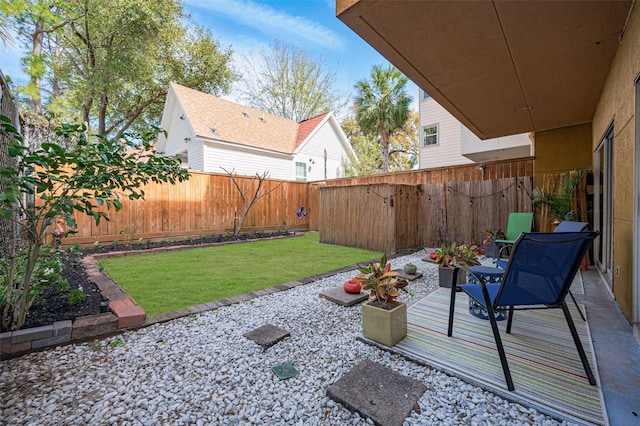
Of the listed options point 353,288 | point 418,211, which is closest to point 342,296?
point 353,288

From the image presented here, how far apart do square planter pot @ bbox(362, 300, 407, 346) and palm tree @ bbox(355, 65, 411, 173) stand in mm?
14060

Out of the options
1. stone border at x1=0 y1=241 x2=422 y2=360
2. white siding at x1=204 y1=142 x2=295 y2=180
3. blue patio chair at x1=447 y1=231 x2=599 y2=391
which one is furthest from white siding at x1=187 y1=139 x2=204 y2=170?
blue patio chair at x1=447 y1=231 x2=599 y2=391

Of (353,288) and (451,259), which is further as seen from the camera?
(451,259)

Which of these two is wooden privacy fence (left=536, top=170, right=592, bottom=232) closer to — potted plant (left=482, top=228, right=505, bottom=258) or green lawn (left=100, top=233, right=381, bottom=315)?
potted plant (left=482, top=228, right=505, bottom=258)

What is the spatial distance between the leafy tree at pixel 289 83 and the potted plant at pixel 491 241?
1505cm

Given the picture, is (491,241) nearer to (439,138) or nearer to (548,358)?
(548,358)

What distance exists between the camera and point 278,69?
17250 mm

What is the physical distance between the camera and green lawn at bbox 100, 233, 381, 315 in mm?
3410

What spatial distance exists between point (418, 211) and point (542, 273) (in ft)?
18.6

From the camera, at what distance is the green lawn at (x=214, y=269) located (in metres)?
3.41

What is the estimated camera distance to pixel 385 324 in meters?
2.22

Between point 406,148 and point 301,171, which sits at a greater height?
point 406,148

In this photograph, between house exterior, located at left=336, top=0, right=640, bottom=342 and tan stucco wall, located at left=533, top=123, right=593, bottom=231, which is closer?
house exterior, located at left=336, top=0, right=640, bottom=342

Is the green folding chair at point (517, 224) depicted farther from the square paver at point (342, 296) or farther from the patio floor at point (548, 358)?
the square paver at point (342, 296)
